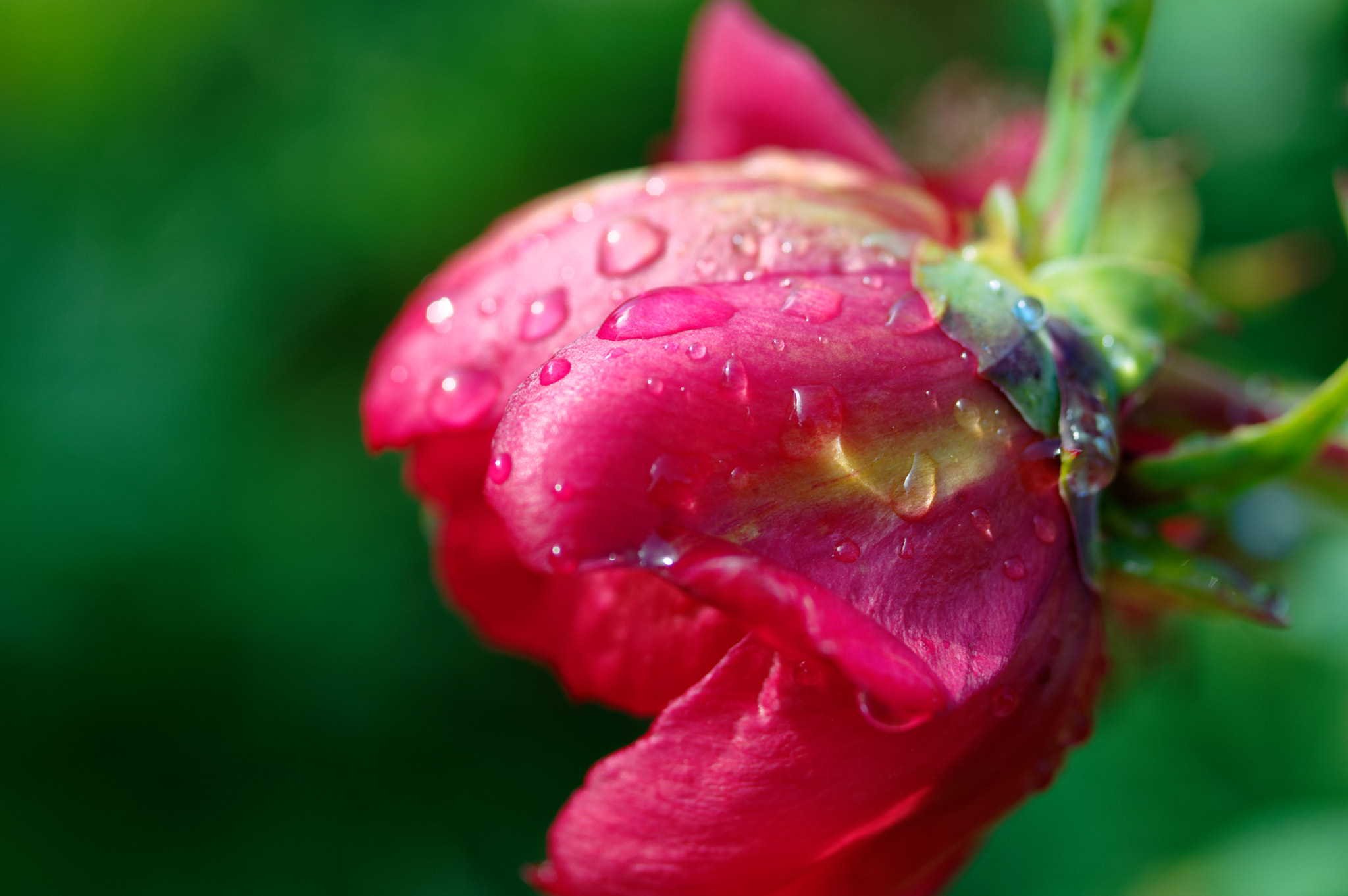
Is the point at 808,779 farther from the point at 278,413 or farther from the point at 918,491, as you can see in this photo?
the point at 278,413

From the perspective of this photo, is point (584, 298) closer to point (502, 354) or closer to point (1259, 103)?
point (502, 354)

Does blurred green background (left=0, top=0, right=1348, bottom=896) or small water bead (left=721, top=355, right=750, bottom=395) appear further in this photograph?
blurred green background (left=0, top=0, right=1348, bottom=896)

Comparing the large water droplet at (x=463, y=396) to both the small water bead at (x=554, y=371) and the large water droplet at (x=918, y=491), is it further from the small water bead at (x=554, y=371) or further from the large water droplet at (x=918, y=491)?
the large water droplet at (x=918, y=491)

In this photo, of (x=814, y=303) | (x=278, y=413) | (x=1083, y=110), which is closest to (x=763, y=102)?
(x=1083, y=110)

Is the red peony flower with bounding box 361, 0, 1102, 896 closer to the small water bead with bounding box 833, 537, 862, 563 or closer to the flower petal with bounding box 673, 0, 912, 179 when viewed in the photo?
the small water bead with bounding box 833, 537, 862, 563

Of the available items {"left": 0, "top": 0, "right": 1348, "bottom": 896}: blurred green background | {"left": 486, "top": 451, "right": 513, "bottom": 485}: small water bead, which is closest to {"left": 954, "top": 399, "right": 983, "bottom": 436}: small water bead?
{"left": 486, "top": 451, "right": 513, "bottom": 485}: small water bead

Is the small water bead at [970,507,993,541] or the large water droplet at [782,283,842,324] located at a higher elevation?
the large water droplet at [782,283,842,324]

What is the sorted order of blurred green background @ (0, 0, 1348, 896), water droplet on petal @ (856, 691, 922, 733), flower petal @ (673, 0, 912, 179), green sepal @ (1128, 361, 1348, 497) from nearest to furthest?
water droplet on petal @ (856, 691, 922, 733)
green sepal @ (1128, 361, 1348, 497)
flower petal @ (673, 0, 912, 179)
blurred green background @ (0, 0, 1348, 896)

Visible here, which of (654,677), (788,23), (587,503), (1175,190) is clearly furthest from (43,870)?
(788,23)
